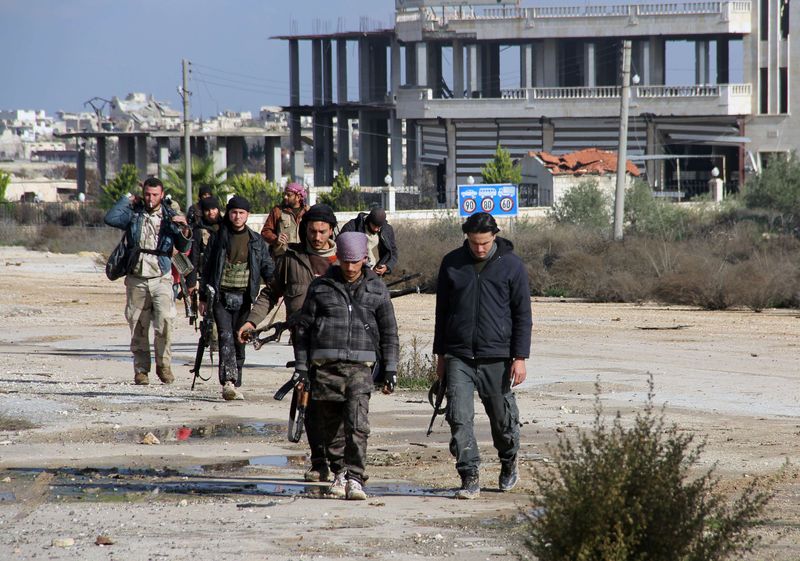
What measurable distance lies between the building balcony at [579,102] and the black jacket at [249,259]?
61.7m

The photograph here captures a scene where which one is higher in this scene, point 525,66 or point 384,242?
point 525,66

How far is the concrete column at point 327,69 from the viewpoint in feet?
300

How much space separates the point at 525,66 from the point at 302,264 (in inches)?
2902

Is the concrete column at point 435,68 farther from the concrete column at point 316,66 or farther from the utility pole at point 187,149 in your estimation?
the utility pole at point 187,149

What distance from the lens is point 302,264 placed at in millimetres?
10461

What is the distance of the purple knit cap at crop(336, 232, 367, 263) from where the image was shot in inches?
331

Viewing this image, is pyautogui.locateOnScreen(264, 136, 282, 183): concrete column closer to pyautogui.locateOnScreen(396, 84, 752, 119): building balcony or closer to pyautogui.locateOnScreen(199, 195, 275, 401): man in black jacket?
pyautogui.locateOnScreen(396, 84, 752, 119): building balcony

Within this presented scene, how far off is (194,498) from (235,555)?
5.30ft

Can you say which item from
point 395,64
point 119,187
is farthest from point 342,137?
point 119,187

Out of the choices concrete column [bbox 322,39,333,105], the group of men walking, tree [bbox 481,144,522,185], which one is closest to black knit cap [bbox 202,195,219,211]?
the group of men walking

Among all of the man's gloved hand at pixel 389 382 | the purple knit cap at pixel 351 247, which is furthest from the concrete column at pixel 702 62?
the purple knit cap at pixel 351 247

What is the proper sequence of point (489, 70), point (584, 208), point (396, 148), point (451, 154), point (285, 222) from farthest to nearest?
point (396, 148) → point (489, 70) → point (451, 154) → point (584, 208) → point (285, 222)

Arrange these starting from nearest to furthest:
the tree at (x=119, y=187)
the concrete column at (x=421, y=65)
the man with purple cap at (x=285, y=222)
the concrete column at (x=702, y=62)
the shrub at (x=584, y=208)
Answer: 1. the man with purple cap at (x=285, y=222)
2. the shrub at (x=584, y=208)
3. the tree at (x=119, y=187)
4. the concrete column at (x=702, y=62)
5. the concrete column at (x=421, y=65)

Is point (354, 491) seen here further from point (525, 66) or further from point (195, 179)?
point (525, 66)
